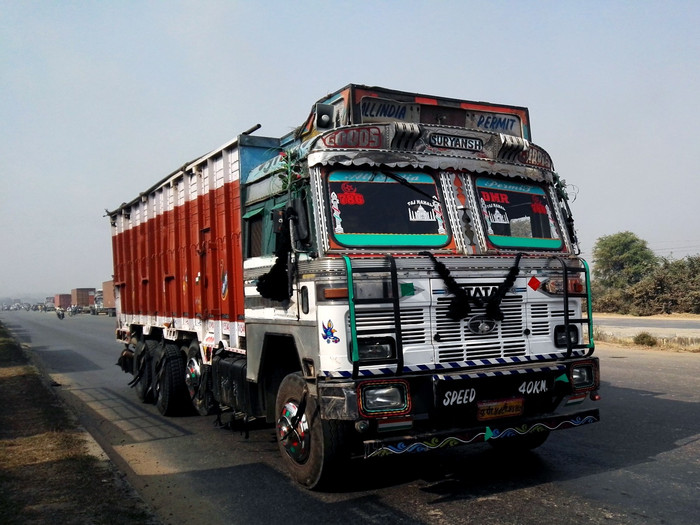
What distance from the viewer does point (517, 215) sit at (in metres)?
6.05

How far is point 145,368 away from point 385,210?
271 inches

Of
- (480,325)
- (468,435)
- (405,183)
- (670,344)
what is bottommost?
(670,344)

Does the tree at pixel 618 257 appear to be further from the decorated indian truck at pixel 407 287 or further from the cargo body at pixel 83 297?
the cargo body at pixel 83 297

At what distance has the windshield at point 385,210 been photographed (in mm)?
5270

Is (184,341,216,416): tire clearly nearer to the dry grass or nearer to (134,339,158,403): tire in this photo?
(134,339,158,403): tire

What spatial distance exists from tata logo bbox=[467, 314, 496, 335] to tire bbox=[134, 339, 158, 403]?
6.73 metres

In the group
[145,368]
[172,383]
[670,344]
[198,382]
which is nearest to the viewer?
[198,382]

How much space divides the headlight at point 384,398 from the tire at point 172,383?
5.33 m

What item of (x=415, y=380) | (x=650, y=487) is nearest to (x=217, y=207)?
(x=415, y=380)

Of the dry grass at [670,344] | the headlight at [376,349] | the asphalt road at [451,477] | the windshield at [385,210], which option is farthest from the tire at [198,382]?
the dry grass at [670,344]

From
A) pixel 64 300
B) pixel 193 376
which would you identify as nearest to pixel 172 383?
pixel 193 376

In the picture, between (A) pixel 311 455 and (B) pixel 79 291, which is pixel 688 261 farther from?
(B) pixel 79 291

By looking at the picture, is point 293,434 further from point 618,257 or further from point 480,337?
point 618,257

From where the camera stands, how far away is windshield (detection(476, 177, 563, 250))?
19.3ft
